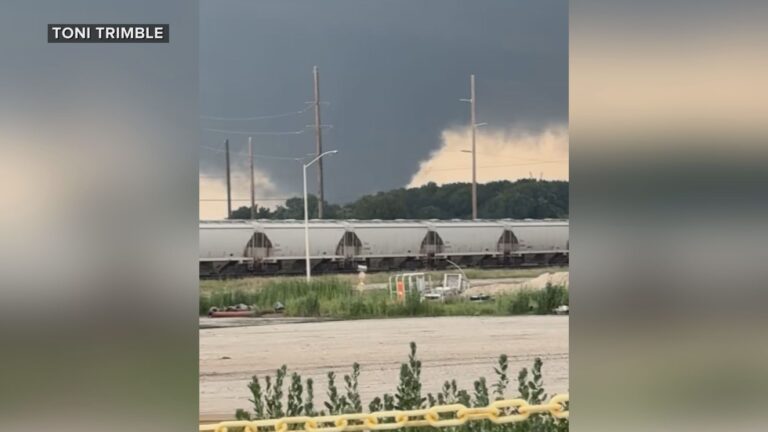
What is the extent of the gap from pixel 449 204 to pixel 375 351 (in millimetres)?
584

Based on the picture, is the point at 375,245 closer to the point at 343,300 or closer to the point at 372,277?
the point at 372,277

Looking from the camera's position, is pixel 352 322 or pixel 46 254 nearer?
pixel 46 254

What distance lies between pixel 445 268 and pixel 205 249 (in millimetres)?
852

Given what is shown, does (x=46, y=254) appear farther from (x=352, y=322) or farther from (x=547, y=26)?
(x=547, y=26)

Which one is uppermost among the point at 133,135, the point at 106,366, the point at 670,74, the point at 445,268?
the point at 670,74

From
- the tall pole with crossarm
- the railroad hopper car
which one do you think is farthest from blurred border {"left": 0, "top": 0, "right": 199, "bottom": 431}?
the tall pole with crossarm

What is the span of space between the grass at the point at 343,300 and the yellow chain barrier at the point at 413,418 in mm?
348

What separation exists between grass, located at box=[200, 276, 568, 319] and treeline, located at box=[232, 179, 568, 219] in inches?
9.4

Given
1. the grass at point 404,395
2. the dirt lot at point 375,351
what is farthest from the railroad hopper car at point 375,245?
the grass at point 404,395

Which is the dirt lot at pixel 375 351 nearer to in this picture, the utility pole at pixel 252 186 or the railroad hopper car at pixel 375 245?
the railroad hopper car at pixel 375 245

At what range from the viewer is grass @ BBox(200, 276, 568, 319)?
7.07 feet

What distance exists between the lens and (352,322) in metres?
2.21

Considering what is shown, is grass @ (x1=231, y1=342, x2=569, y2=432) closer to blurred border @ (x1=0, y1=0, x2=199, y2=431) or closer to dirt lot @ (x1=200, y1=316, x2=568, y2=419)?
dirt lot @ (x1=200, y1=316, x2=568, y2=419)

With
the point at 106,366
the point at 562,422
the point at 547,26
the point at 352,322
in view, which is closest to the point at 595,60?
the point at 547,26
